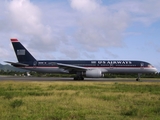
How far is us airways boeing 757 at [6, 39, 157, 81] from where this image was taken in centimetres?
3838

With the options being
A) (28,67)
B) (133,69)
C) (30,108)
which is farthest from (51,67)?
(30,108)

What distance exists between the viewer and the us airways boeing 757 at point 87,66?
126 feet

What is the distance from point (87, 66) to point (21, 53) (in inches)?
483

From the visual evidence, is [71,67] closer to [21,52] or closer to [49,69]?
[49,69]

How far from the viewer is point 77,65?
4122cm

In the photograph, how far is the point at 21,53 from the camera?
1713 inches

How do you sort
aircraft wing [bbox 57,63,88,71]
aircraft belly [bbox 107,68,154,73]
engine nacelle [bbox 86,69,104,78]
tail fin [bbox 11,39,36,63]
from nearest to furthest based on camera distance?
1. engine nacelle [bbox 86,69,104,78]
2. aircraft wing [bbox 57,63,88,71]
3. aircraft belly [bbox 107,68,154,73]
4. tail fin [bbox 11,39,36,63]

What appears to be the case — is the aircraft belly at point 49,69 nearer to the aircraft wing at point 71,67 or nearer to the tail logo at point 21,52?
the aircraft wing at point 71,67

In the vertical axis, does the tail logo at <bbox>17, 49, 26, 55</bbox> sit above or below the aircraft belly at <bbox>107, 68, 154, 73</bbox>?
above

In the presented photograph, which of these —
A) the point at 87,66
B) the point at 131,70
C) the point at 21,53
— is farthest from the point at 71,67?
the point at 21,53

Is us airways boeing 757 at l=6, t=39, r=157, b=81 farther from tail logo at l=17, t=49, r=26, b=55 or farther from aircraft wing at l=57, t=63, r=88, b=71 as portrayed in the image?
tail logo at l=17, t=49, r=26, b=55

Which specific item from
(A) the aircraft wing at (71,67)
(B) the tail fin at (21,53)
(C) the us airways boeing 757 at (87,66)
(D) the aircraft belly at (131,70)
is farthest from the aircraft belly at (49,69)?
(D) the aircraft belly at (131,70)

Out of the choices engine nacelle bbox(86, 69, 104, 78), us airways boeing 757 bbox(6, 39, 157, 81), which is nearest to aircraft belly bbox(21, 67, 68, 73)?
us airways boeing 757 bbox(6, 39, 157, 81)

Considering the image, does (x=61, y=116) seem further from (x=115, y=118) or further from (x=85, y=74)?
(x=85, y=74)
